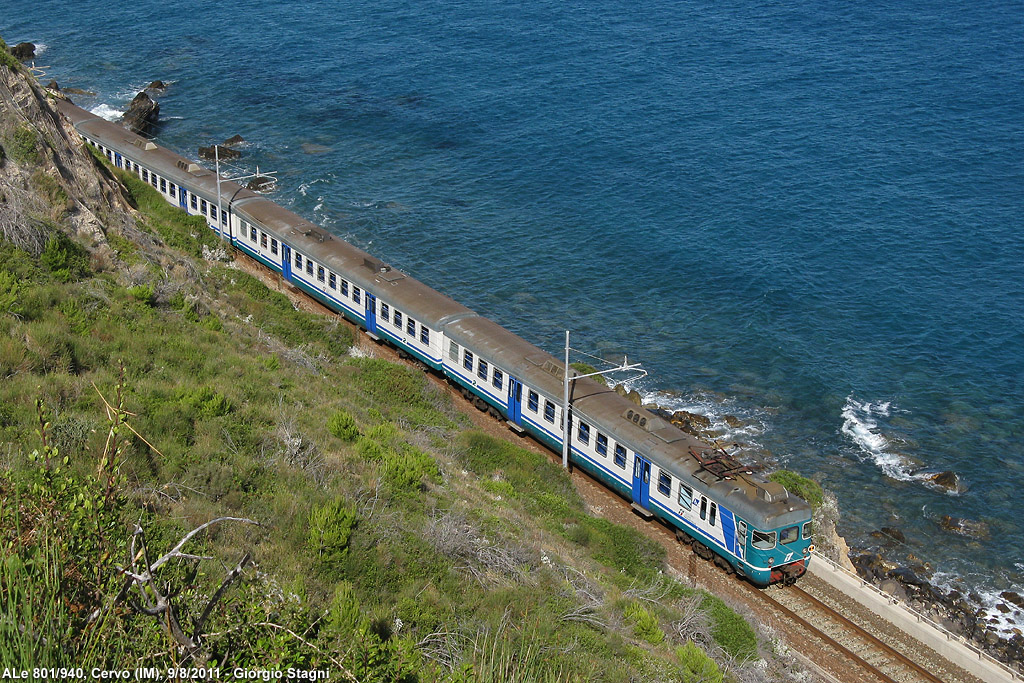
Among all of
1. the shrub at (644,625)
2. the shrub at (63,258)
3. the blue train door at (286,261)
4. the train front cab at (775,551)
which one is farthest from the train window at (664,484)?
the blue train door at (286,261)

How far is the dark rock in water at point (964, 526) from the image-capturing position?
3192cm

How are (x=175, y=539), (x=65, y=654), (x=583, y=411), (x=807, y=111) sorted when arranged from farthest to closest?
1. (x=807, y=111)
2. (x=583, y=411)
3. (x=175, y=539)
4. (x=65, y=654)

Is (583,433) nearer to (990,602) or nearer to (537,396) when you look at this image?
(537,396)

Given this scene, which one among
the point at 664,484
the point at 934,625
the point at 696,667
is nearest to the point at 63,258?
the point at 664,484

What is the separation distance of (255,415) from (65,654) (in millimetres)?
11486

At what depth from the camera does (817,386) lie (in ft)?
132

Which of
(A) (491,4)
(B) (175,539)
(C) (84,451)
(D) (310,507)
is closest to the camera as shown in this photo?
(B) (175,539)

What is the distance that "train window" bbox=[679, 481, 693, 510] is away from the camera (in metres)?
24.5

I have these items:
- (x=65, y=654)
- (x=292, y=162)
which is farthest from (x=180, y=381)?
(x=292, y=162)

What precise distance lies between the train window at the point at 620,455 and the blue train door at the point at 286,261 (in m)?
19.0

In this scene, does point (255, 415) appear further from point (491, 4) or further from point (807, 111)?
point (491, 4)

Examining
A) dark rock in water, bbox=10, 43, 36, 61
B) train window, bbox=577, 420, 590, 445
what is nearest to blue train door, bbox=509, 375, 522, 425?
train window, bbox=577, 420, 590, 445

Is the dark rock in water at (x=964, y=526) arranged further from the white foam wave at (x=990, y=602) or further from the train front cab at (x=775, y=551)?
the train front cab at (x=775, y=551)

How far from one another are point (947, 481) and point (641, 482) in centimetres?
1531
